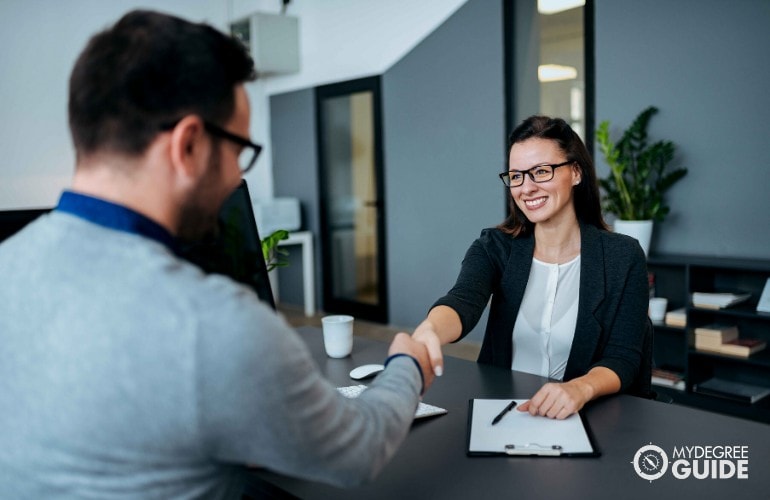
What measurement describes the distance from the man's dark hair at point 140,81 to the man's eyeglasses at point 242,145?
0.02 metres

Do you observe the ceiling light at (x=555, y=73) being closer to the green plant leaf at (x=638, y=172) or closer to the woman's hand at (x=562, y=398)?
the green plant leaf at (x=638, y=172)

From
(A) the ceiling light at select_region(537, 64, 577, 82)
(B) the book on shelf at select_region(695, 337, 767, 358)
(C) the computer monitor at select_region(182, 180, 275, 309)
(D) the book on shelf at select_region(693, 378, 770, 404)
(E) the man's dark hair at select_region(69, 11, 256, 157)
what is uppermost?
(A) the ceiling light at select_region(537, 64, 577, 82)

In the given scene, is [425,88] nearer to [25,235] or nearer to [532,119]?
[532,119]

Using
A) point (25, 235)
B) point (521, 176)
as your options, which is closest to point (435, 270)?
point (521, 176)

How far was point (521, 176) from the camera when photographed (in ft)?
6.35

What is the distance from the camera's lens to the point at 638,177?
3717mm

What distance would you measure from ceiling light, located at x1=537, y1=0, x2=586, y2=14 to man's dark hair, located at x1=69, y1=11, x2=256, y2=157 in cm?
399

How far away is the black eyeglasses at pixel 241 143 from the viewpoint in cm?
77

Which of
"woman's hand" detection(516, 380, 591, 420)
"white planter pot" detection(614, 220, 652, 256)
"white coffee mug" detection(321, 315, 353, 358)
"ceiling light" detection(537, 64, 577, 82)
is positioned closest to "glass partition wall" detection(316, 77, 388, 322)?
"ceiling light" detection(537, 64, 577, 82)

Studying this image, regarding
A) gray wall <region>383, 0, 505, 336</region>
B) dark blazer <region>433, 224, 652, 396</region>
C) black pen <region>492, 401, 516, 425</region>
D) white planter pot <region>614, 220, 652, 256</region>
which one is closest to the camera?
black pen <region>492, 401, 516, 425</region>

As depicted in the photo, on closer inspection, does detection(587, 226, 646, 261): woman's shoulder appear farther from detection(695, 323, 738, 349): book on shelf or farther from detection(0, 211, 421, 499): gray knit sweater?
detection(695, 323, 738, 349): book on shelf

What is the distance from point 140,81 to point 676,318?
350 cm

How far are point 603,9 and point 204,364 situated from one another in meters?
4.06

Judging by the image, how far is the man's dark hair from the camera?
0.73m
